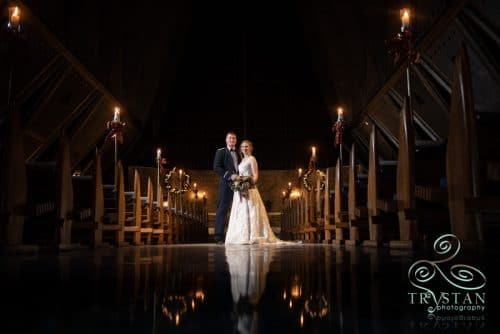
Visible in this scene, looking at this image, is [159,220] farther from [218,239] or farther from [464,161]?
[464,161]

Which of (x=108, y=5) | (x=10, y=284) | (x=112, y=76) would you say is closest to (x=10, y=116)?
(x=10, y=284)

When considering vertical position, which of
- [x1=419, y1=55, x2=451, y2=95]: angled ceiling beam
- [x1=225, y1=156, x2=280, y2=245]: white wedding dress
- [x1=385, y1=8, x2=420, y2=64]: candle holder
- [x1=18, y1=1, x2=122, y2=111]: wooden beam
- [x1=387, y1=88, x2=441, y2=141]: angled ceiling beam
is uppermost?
[x1=18, y1=1, x2=122, y2=111]: wooden beam

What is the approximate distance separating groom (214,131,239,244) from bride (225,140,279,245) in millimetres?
154

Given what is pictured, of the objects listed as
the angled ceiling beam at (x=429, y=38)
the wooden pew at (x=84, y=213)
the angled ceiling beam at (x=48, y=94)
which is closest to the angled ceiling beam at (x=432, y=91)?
the angled ceiling beam at (x=429, y=38)

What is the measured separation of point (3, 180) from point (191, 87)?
14404 millimetres

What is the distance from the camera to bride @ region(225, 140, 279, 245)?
6512mm

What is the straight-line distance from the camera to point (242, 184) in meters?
6.57

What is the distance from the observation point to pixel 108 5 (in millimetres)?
8586

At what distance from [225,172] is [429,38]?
3348 millimetres

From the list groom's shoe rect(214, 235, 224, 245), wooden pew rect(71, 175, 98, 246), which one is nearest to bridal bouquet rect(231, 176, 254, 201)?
groom's shoe rect(214, 235, 224, 245)

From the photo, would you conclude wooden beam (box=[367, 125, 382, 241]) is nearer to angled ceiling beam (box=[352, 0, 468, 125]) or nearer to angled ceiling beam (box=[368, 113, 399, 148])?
angled ceiling beam (box=[352, 0, 468, 125])

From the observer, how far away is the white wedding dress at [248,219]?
650 centimetres

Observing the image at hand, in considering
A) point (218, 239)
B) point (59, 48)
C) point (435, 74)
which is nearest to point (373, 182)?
point (218, 239)

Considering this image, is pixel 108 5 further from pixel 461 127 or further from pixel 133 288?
pixel 133 288
